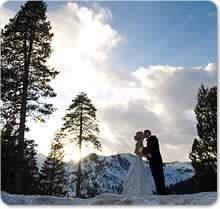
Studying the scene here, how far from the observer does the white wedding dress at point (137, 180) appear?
7.33 metres

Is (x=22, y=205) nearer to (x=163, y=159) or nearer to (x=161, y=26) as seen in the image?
(x=163, y=159)

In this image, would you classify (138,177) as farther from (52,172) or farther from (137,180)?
(52,172)

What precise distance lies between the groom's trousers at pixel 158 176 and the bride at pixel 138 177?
0.26 metres

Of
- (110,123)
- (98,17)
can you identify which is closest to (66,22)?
(98,17)

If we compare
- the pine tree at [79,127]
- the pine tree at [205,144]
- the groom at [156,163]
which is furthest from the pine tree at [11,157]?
the pine tree at [79,127]

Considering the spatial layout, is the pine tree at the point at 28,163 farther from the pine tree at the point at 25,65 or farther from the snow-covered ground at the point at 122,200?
the snow-covered ground at the point at 122,200

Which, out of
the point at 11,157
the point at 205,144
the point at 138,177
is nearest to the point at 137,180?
the point at 138,177

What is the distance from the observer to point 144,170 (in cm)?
749

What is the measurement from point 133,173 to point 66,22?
2.75m

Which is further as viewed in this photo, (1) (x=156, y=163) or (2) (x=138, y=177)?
(2) (x=138, y=177)

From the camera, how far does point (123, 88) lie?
7145mm

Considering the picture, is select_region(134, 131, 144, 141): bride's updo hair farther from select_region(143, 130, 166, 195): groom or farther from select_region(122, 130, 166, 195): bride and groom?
select_region(143, 130, 166, 195): groom

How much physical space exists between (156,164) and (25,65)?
584 cm

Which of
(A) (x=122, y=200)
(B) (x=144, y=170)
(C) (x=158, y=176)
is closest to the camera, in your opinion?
(A) (x=122, y=200)
